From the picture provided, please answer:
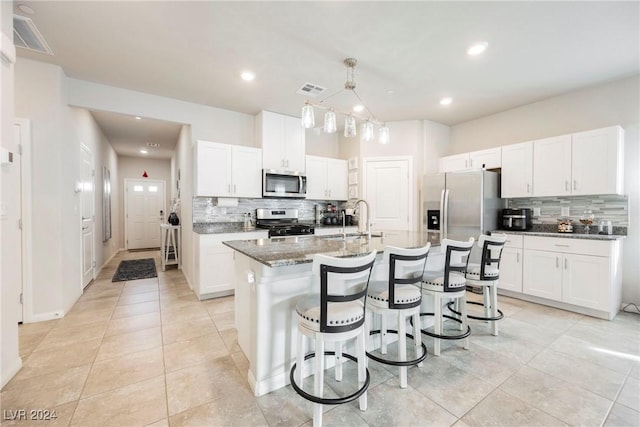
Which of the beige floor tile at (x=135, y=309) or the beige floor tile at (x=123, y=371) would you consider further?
the beige floor tile at (x=135, y=309)

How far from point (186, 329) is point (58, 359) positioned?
952 millimetres

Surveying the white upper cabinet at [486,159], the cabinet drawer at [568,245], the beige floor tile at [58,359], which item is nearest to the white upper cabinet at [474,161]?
the white upper cabinet at [486,159]

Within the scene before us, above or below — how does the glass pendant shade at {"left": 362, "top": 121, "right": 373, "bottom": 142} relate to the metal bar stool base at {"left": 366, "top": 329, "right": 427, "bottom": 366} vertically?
above

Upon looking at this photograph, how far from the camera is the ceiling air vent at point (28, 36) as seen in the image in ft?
7.53

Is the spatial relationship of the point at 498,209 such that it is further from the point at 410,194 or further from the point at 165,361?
the point at 165,361

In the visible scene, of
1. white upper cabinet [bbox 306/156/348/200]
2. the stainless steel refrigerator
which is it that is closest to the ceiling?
the stainless steel refrigerator

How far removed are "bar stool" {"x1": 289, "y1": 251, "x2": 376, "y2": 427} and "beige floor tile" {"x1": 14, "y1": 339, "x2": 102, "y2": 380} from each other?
1.84 m

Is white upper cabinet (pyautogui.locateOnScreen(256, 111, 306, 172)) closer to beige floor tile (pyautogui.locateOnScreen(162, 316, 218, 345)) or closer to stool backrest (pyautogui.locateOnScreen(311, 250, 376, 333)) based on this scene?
beige floor tile (pyautogui.locateOnScreen(162, 316, 218, 345))

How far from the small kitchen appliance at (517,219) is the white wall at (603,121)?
991 mm

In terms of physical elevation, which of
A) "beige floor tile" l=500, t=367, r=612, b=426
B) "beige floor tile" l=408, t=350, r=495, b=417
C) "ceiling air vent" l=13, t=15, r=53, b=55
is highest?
"ceiling air vent" l=13, t=15, r=53, b=55

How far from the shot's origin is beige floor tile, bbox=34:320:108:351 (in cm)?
244

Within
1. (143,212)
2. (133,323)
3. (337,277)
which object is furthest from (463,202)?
(143,212)

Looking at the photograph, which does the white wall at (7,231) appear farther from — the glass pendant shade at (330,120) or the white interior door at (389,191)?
the white interior door at (389,191)

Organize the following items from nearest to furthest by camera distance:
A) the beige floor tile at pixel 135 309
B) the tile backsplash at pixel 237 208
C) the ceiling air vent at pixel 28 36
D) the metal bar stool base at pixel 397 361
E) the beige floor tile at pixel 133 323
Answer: the metal bar stool base at pixel 397 361, the ceiling air vent at pixel 28 36, the beige floor tile at pixel 133 323, the beige floor tile at pixel 135 309, the tile backsplash at pixel 237 208
